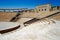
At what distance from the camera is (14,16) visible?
73.5 feet

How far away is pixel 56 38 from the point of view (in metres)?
7.36

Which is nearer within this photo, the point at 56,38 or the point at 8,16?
the point at 56,38

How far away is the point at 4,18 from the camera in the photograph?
22188mm

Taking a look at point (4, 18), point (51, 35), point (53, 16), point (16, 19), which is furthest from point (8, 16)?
point (51, 35)

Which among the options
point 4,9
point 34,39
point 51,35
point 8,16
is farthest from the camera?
point 4,9

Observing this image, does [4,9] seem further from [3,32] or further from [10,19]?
[3,32]

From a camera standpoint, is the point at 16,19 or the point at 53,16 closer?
the point at 53,16

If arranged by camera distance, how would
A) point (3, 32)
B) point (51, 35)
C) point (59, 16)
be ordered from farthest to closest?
point (59, 16) → point (3, 32) → point (51, 35)

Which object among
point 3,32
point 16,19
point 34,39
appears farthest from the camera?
point 16,19

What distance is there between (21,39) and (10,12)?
17063 mm

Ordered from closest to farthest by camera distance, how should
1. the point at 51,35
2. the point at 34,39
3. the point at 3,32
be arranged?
1. the point at 34,39
2. the point at 51,35
3. the point at 3,32

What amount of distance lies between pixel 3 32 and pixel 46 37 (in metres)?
3.82

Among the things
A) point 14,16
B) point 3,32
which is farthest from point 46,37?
point 14,16

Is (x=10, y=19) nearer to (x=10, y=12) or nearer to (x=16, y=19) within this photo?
(x=16, y=19)
